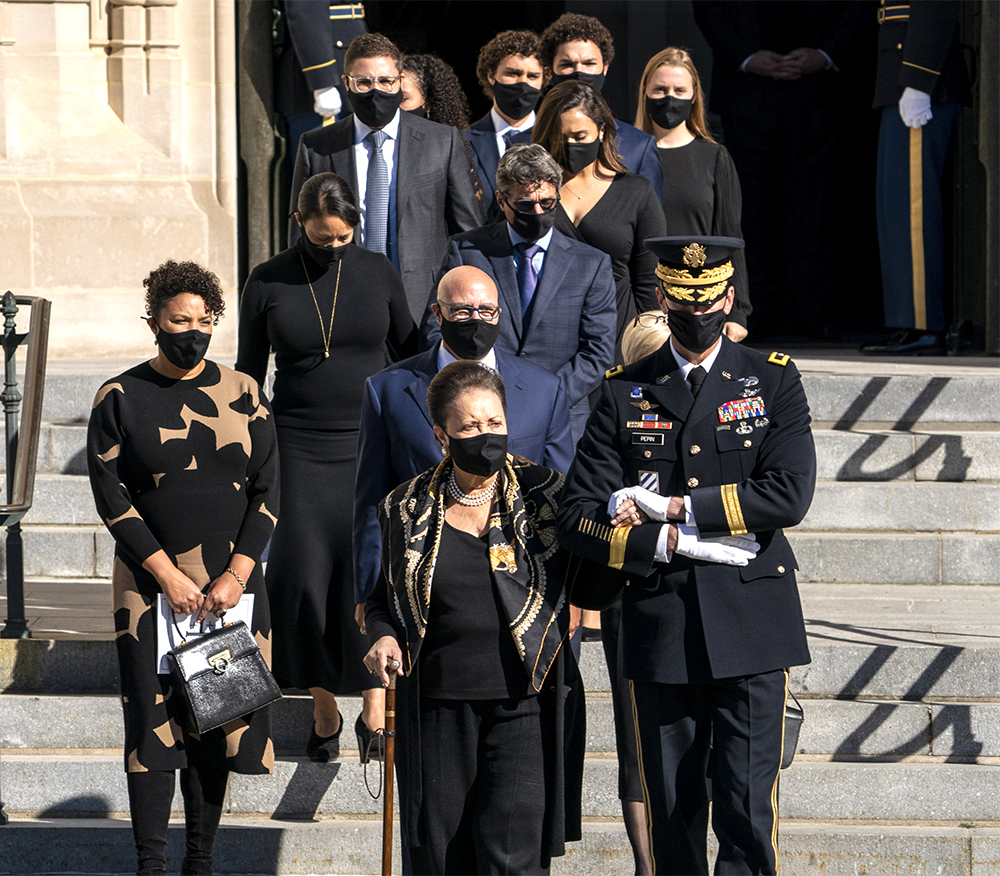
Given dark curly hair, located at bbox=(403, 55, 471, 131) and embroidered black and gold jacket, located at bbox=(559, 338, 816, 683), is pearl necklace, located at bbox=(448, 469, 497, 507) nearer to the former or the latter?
embroidered black and gold jacket, located at bbox=(559, 338, 816, 683)

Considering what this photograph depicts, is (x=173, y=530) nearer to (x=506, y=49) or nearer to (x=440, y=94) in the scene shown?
(x=506, y=49)

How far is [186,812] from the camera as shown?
473cm

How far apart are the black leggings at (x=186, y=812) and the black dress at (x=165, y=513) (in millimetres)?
46

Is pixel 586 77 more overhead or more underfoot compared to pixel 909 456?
more overhead

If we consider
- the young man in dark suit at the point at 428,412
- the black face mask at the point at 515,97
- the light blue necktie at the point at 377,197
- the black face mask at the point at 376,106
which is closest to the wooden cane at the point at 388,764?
the young man in dark suit at the point at 428,412

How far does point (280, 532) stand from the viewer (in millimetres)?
5387

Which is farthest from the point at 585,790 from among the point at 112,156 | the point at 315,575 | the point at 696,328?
the point at 112,156

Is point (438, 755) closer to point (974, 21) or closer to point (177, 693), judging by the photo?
point (177, 693)

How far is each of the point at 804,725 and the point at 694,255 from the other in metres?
2.06

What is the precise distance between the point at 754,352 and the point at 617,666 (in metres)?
1.02

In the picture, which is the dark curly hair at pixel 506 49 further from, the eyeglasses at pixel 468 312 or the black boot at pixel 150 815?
the black boot at pixel 150 815

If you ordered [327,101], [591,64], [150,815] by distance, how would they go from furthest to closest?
[327,101] < [591,64] < [150,815]

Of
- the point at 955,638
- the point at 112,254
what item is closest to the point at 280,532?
the point at 955,638

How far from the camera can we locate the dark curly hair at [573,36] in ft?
20.3
